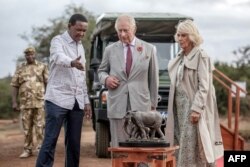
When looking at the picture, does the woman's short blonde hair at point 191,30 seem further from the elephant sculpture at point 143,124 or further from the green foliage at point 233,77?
the green foliage at point 233,77

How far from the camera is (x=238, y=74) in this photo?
Answer: 3697 centimetres

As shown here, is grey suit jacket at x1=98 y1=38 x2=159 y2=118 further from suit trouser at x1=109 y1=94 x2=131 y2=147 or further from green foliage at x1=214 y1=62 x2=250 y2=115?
green foliage at x1=214 y1=62 x2=250 y2=115

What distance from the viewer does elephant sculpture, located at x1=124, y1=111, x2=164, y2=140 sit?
6.22 m

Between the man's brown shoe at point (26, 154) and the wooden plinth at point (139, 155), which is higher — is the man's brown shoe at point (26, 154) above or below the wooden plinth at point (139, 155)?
below

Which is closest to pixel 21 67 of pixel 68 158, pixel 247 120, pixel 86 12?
pixel 68 158

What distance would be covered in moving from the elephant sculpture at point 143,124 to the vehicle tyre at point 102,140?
5522mm

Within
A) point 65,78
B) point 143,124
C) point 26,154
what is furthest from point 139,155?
point 26,154

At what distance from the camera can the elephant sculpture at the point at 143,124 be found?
245 inches

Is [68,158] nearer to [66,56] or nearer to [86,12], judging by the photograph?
[66,56]

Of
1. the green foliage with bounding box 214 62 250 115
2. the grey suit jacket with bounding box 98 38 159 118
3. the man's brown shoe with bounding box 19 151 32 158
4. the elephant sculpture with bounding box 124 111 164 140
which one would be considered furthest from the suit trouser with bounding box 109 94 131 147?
the green foliage with bounding box 214 62 250 115

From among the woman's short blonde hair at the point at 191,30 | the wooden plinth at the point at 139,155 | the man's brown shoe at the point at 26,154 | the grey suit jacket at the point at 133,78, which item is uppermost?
the woman's short blonde hair at the point at 191,30

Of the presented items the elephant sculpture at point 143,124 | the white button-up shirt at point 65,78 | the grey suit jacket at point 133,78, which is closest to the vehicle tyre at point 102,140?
the white button-up shirt at point 65,78

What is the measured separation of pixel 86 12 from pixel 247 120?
36.1 feet

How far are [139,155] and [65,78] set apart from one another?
169 cm
